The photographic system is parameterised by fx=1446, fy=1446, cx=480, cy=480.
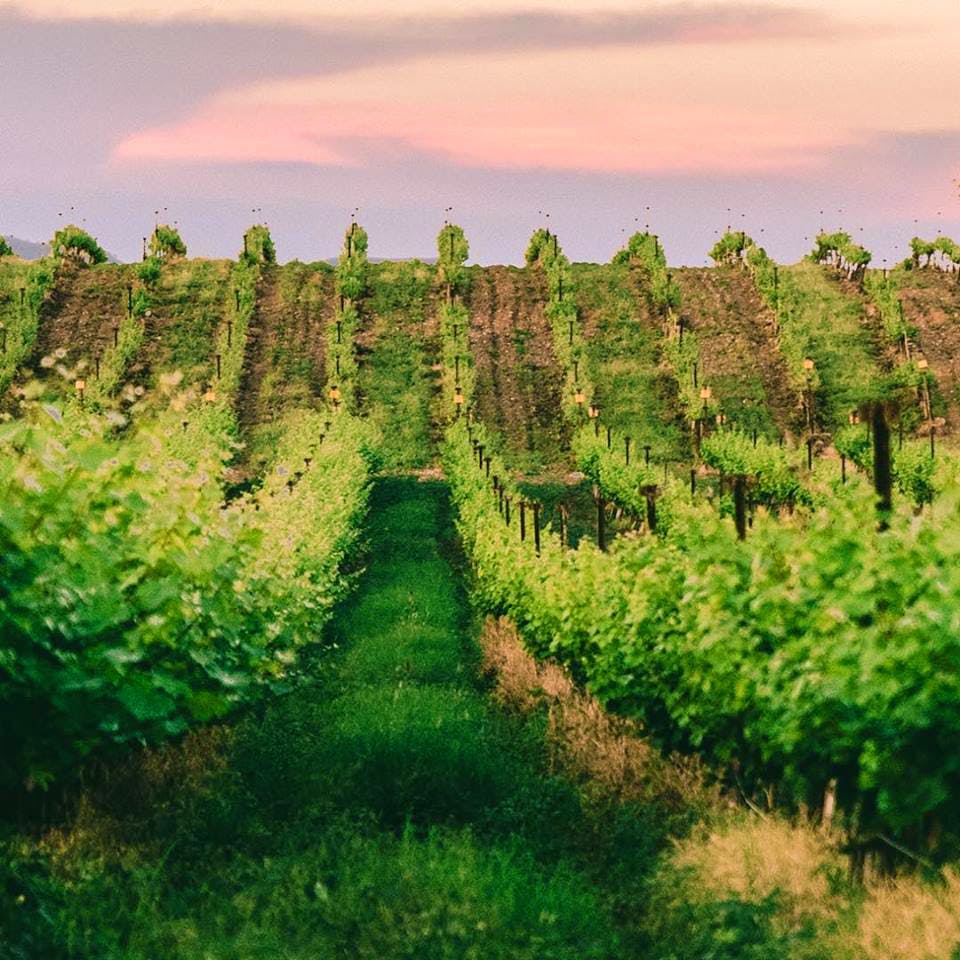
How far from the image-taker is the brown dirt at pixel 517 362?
193ft

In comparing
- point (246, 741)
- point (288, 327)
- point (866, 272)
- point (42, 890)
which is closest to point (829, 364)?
point (866, 272)

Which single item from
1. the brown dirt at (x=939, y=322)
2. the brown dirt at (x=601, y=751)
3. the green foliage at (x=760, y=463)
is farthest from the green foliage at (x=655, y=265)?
the brown dirt at (x=601, y=751)

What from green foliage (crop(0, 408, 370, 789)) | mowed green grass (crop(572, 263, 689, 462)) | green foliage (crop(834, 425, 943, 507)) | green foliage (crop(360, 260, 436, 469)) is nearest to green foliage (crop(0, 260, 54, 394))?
green foliage (crop(360, 260, 436, 469))

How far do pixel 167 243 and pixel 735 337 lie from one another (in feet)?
106

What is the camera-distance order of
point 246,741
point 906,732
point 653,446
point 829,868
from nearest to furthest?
point 906,732 → point 829,868 → point 246,741 → point 653,446

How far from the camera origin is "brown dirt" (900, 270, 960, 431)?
203 ft

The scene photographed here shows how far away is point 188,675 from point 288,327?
6139cm

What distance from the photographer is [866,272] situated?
2913 inches

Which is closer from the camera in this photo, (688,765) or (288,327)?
(688,765)

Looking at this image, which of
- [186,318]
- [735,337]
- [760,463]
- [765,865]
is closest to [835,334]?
[735,337]

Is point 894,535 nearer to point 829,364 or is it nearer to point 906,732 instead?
point 906,732

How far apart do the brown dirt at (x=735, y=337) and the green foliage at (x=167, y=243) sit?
24221 mm

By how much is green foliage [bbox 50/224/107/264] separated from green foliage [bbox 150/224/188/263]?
3.16 meters

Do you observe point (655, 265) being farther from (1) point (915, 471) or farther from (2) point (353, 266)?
(1) point (915, 471)
